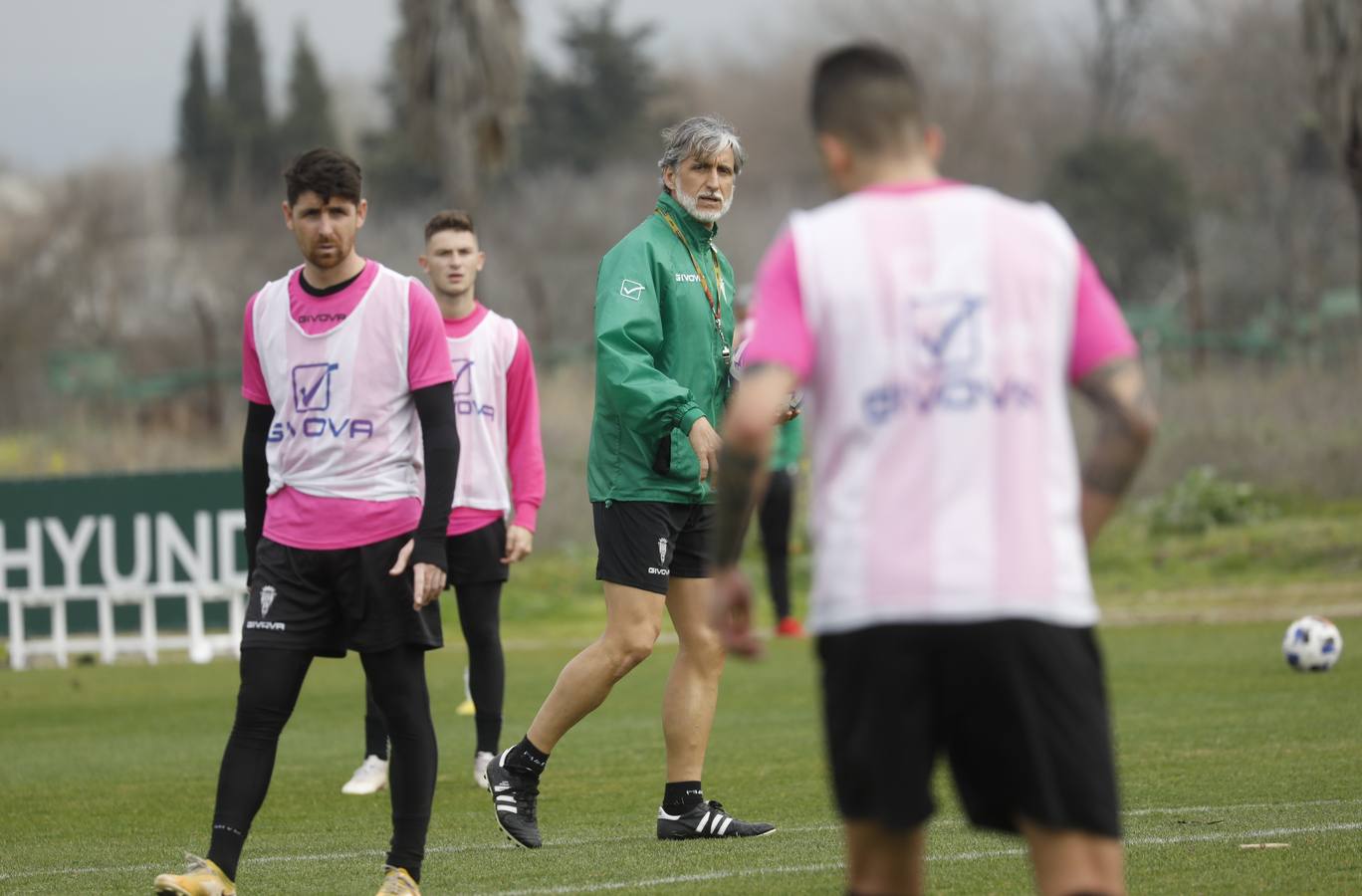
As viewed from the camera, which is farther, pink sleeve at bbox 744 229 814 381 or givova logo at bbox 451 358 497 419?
givova logo at bbox 451 358 497 419

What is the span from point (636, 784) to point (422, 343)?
10.8ft

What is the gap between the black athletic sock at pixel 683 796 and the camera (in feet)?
22.1

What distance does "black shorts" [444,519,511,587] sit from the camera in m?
8.66

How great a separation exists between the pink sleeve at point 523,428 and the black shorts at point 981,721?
5184 millimetres

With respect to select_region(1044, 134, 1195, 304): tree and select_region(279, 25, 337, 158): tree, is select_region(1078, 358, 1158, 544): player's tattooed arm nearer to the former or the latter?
select_region(1044, 134, 1195, 304): tree

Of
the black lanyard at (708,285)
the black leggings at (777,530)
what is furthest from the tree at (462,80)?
the black lanyard at (708,285)

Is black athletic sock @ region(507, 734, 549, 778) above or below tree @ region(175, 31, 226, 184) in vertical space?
below

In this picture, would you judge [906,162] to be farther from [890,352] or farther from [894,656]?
[894,656]

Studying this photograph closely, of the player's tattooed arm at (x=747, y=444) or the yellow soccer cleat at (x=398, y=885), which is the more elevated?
the player's tattooed arm at (x=747, y=444)

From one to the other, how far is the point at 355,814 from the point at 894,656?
4.68 metres

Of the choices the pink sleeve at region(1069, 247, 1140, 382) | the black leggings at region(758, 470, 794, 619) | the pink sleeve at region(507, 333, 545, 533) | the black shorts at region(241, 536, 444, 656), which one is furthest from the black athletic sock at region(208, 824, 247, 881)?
the black leggings at region(758, 470, 794, 619)

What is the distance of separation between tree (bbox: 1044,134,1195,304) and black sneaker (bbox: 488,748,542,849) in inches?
1611

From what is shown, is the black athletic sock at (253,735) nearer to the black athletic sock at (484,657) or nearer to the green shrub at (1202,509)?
the black athletic sock at (484,657)

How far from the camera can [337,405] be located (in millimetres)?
5543
